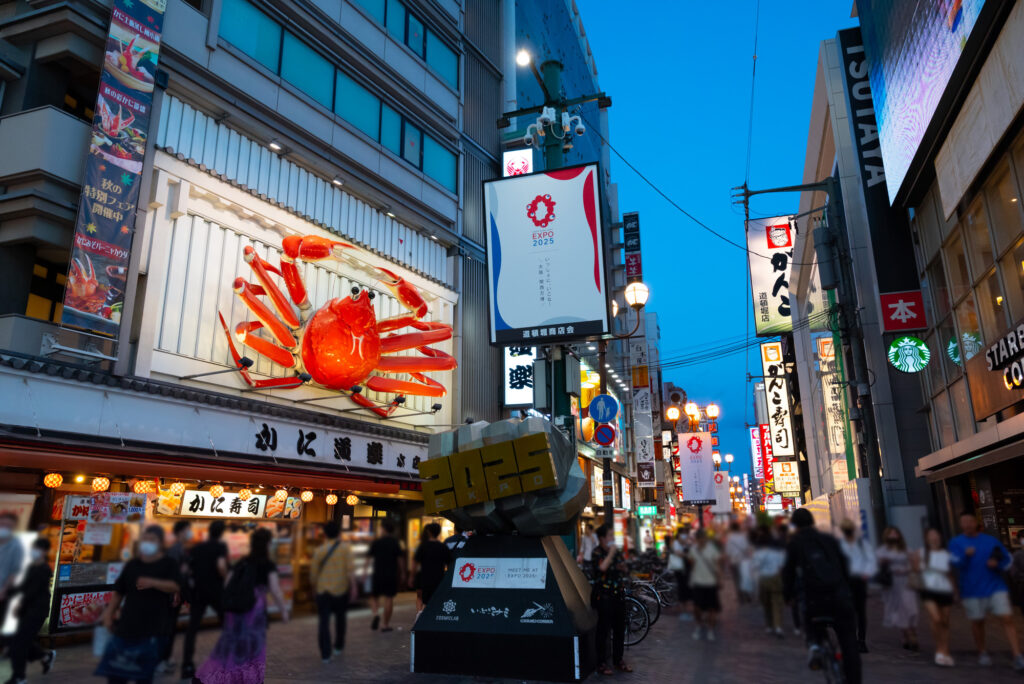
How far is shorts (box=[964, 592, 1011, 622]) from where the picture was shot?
125 inches

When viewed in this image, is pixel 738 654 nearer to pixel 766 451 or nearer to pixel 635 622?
pixel 635 622

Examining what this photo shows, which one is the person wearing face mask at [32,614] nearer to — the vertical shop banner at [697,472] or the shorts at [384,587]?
the shorts at [384,587]

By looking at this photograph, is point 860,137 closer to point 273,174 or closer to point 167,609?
point 273,174

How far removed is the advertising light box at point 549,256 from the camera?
11672 millimetres

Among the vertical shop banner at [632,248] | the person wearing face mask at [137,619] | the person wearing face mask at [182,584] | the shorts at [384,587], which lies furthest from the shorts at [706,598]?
the vertical shop banner at [632,248]

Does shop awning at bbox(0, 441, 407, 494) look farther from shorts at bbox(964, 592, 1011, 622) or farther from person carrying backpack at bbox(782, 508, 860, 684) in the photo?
shorts at bbox(964, 592, 1011, 622)

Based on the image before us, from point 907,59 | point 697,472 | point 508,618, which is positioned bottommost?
point 508,618

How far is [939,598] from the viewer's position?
3.21 meters

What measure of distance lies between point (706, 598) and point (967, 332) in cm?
1455

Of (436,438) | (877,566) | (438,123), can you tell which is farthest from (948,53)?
(438,123)

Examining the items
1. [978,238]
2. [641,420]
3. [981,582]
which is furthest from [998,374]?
[641,420]

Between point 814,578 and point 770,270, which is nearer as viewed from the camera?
point 814,578

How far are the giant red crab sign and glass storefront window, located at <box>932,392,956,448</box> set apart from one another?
1362 cm

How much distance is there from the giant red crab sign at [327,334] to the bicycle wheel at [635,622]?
10345mm
